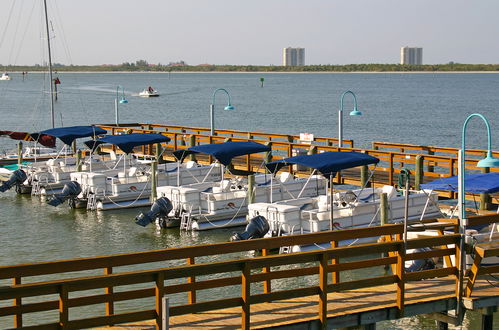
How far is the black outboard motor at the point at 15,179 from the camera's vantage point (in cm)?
3237

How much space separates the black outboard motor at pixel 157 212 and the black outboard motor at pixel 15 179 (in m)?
9.72

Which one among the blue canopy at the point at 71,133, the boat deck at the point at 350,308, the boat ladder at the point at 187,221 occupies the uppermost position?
the blue canopy at the point at 71,133

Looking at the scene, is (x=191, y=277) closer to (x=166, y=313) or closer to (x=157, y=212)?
(x=166, y=313)

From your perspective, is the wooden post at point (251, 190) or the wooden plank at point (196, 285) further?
the wooden post at point (251, 190)

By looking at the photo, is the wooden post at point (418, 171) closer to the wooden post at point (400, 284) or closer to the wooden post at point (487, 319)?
the wooden post at point (487, 319)

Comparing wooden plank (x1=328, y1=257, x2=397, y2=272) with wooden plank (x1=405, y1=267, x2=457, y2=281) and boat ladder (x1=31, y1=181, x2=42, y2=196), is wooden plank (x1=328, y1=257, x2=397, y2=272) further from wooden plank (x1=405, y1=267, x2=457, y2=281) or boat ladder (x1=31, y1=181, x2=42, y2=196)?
boat ladder (x1=31, y1=181, x2=42, y2=196)

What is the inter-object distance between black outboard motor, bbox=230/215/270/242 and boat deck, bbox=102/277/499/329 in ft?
29.6

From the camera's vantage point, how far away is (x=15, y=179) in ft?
107

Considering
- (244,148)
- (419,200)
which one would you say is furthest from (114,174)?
(419,200)

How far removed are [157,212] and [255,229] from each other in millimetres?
4612

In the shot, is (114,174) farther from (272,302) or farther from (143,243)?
(272,302)

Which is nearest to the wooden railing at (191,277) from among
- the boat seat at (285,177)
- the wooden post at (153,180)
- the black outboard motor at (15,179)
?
the boat seat at (285,177)

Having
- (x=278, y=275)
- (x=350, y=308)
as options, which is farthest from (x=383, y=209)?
(x=278, y=275)

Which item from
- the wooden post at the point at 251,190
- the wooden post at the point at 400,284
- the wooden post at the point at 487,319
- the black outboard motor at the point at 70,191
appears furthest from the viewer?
the black outboard motor at the point at 70,191
